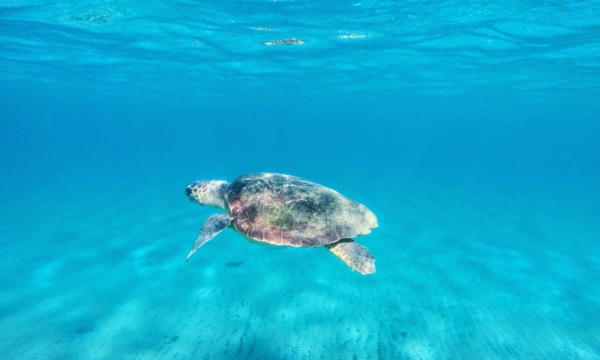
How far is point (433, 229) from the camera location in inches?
595

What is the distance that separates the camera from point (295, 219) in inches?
236

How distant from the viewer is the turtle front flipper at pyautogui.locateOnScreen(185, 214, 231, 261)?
5911 mm

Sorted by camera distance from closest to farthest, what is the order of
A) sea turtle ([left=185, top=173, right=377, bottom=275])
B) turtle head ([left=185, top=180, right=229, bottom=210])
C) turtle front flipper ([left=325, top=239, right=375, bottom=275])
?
turtle front flipper ([left=325, top=239, right=375, bottom=275]) → sea turtle ([left=185, top=173, right=377, bottom=275]) → turtle head ([left=185, top=180, right=229, bottom=210])

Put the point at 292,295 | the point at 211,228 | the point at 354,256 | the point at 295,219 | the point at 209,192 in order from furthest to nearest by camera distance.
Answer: the point at 292,295 → the point at 209,192 → the point at 211,228 → the point at 295,219 → the point at 354,256

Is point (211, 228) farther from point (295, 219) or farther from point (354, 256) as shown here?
point (354, 256)

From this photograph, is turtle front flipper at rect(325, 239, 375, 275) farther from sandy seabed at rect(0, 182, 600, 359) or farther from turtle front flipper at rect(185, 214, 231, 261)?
sandy seabed at rect(0, 182, 600, 359)

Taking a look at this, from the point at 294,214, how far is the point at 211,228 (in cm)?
177

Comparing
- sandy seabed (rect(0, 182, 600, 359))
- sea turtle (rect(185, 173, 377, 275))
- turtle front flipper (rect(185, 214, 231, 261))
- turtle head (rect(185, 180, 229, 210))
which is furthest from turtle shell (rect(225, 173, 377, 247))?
sandy seabed (rect(0, 182, 600, 359))

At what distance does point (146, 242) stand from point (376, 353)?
34.4 feet

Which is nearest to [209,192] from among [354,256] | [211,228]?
[211,228]

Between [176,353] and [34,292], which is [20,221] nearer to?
[34,292]

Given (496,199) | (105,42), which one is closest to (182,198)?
(105,42)

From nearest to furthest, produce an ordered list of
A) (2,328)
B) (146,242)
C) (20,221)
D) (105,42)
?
(2,328) < (146,242) < (20,221) < (105,42)

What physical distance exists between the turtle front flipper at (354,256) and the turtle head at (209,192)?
3.24m
